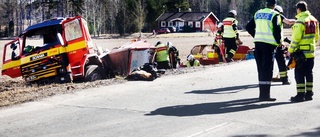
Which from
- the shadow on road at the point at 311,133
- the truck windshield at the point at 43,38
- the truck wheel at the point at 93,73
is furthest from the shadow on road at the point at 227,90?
the truck windshield at the point at 43,38

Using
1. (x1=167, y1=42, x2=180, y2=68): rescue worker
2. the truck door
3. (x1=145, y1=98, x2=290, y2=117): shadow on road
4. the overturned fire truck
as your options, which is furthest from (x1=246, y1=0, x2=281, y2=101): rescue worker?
(x1=167, y1=42, x2=180, y2=68): rescue worker

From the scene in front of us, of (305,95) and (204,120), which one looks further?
(305,95)

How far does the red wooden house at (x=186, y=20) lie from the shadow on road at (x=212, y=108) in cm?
8666

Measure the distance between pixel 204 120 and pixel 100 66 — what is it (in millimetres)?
7684

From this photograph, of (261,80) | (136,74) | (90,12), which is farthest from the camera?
(90,12)

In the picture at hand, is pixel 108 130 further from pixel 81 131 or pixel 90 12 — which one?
pixel 90 12

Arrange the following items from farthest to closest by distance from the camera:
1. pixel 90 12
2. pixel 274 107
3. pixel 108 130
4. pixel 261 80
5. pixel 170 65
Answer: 1. pixel 90 12
2. pixel 170 65
3. pixel 261 80
4. pixel 274 107
5. pixel 108 130

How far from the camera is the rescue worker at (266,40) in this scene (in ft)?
32.3

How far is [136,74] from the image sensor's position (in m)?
13.3

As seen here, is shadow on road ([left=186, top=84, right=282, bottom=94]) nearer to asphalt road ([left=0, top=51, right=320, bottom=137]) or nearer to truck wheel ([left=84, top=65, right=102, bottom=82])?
asphalt road ([left=0, top=51, right=320, bottom=137])

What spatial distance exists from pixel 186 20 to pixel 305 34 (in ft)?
290

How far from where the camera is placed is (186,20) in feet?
321

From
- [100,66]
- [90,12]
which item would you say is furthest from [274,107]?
[90,12]

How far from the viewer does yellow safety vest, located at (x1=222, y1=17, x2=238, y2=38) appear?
58.9 ft
